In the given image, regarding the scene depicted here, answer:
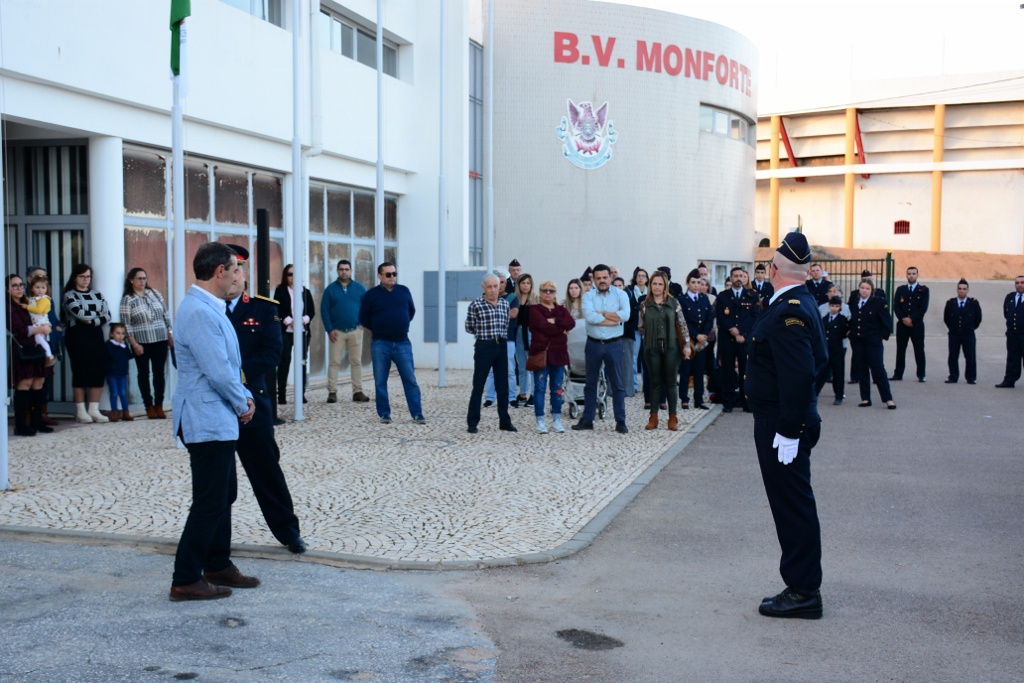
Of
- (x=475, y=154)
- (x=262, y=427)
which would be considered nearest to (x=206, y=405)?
(x=262, y=427)

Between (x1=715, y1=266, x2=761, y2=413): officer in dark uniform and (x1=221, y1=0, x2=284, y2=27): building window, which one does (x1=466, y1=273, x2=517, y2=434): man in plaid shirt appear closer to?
(x1=715, y1=266, x2=761, y2=413): officer in dark uniform

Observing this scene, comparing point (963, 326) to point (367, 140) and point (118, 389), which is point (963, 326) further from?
point (118, 389)

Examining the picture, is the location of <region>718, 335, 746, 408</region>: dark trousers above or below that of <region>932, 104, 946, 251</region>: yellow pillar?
below

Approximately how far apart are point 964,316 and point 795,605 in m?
15.5

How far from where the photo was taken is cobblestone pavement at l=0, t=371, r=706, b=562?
711 centimetres

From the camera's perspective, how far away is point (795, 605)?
5.47 metres

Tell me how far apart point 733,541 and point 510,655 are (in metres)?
2.73

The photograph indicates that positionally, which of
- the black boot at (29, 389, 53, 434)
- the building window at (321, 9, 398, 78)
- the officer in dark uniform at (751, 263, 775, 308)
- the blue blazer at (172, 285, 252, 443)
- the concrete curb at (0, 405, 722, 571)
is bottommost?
the concrete curb at (0, 405, 722, 571)

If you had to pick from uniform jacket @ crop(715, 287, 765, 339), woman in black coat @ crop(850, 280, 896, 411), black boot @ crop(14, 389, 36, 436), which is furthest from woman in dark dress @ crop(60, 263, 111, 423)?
woman in black coat @ crop(850, 280, 896, 411)

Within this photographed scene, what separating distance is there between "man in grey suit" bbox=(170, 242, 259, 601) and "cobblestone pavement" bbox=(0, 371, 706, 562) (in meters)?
1.12

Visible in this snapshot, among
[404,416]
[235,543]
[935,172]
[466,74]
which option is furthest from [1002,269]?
[235,543]

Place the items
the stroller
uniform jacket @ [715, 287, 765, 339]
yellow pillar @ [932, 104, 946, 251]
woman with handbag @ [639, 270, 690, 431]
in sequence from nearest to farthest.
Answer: woman with handbag @ [639, 270, 690, 431]
the stroller
uniform jacket @ [715, 287, 765, 339]
yellow pillar @ [932, 104, 946, 251]

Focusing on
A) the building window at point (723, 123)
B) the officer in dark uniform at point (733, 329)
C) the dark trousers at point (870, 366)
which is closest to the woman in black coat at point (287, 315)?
the officer in dark uniform at point (733, 329)

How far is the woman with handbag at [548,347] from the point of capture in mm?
12062
